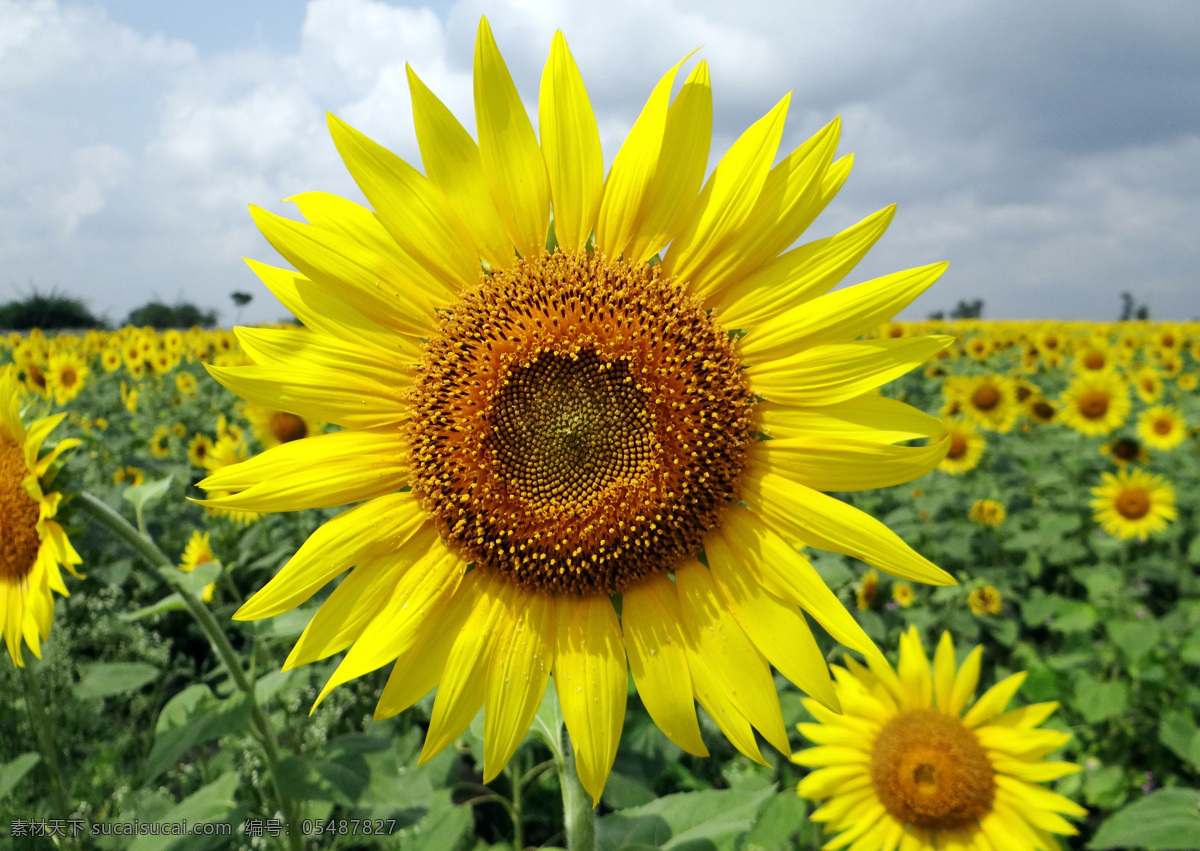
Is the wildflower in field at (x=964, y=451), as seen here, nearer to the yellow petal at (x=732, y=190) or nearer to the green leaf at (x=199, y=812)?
the yellow petal at (x=732, y=190)

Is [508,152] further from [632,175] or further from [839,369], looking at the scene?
[839,369]

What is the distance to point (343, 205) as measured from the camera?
66.3 inches

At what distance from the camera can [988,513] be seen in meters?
6.70

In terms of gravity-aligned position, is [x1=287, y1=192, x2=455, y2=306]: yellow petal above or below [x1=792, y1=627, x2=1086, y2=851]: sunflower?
above

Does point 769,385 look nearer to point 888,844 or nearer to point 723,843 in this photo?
A: point 723,843

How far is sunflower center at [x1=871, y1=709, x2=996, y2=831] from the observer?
2.86m

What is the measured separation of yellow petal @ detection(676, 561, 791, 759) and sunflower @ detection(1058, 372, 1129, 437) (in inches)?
360

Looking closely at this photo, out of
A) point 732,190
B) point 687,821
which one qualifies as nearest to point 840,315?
point 732,190

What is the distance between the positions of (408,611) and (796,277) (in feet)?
3.98

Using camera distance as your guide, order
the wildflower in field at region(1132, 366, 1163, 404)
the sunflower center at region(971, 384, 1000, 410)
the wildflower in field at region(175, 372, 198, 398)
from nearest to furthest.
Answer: the sunflower center at region(971, 384, 1000, 410) → the wildflower in field at region(1132, 366, 1163, 404) → the wildflower in field at region(175, 372, 198, 398)

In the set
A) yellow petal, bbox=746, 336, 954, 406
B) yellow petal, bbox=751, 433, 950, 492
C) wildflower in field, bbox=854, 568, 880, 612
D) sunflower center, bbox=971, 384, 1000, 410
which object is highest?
sunflower center, bbox=971, 384, 1000, 410

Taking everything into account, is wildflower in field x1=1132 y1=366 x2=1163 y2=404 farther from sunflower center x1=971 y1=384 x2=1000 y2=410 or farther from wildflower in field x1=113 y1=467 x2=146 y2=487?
wildflower in field x1=113 y1=467 x2=146 y2=487

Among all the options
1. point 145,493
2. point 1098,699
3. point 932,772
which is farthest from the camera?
point 1098,699

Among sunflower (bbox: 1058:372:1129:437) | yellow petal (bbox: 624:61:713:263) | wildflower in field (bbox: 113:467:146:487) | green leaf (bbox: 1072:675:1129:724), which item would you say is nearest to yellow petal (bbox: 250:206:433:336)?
yellow petal (bbox: 624:61:713:263)
